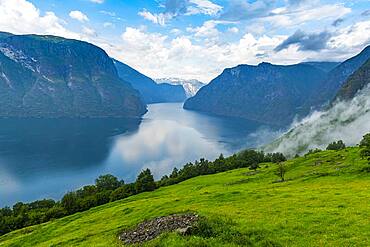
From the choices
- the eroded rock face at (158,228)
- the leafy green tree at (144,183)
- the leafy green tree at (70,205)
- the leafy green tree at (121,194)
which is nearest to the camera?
the eroded rock face at (158,228)

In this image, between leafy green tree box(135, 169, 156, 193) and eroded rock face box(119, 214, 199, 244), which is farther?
Result: leafy green tree box(135, 169, 156, 193)

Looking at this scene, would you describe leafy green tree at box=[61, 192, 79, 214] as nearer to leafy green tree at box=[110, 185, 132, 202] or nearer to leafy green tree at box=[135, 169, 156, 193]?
leafy green tree at box=[110, 185, 132, 202]

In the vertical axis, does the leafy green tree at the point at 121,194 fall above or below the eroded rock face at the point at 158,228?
above

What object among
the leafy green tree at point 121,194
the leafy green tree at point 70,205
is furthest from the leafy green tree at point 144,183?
the leafy green tree at point 70,205

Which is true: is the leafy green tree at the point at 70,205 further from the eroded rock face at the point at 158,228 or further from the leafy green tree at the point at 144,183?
the eroded rock face at the point at 158,228

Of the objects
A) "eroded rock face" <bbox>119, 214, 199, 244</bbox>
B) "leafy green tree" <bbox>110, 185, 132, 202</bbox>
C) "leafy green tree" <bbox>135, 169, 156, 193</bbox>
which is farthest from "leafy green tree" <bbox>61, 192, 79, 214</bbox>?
"eroded rock face" <bbox>119, 214, 199, 244</bbox>

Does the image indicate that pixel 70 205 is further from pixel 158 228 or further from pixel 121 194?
pixel 158 228

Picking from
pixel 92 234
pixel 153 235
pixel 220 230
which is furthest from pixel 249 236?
pixel 92 234

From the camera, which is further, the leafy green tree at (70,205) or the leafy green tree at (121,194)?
the leafy green tree at (121,194)

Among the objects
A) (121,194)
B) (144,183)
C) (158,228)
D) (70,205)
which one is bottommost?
(158,228)

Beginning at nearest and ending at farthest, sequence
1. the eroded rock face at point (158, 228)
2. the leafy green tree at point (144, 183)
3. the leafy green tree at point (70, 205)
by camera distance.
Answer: the eroded rock face at point (158, 228) < the leafy green tree at point (70, 205) < the leafy green tree at point (144, 183)

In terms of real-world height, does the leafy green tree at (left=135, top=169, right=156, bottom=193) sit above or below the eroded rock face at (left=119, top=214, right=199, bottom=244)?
above

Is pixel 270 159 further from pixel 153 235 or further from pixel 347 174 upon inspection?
pixel 153 235

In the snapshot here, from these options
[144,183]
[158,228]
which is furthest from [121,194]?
[158,228]
